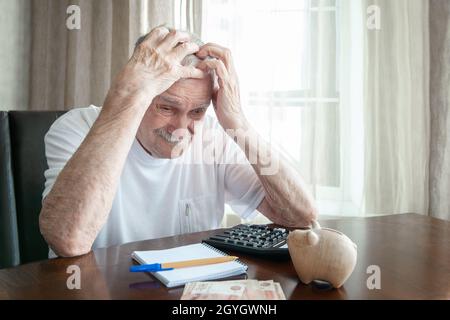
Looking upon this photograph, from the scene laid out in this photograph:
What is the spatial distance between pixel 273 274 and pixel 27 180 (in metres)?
0.89

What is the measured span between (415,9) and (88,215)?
1.72 meters

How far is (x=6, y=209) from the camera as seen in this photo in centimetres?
131

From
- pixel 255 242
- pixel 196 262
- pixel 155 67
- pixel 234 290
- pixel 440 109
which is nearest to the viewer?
pixel 234 290

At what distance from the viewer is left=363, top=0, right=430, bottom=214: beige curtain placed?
1987 mm

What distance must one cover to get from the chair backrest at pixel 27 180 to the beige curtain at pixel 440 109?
1621 millimetres

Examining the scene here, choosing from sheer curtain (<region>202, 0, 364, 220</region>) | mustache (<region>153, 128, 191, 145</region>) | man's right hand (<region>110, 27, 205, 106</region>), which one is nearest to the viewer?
man's right hand (<region>110, 27, 205, 106</region>)

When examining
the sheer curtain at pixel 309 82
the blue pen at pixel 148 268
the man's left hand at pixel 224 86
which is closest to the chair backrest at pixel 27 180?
the man's left hand at pixel 224 86

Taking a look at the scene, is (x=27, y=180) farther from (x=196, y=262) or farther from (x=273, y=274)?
(x=273, y=274)

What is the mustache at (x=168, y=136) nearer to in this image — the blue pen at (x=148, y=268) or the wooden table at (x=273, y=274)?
the wooden table at (x=273, y=274)

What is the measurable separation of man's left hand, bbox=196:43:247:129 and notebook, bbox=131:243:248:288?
44 cm

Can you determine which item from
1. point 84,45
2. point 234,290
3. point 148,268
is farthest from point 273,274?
point 84,45

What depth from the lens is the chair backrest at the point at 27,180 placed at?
1349 millimetres

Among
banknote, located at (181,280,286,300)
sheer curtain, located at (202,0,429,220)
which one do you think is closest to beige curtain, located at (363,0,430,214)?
sheer curtain, located at (202,0,429,220)

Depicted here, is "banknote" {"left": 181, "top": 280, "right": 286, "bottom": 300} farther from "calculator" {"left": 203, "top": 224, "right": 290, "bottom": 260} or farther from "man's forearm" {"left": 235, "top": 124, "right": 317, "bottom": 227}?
"man's forearm" {"left": 235, "top": 124, "right": 317, "bottom": 227}
